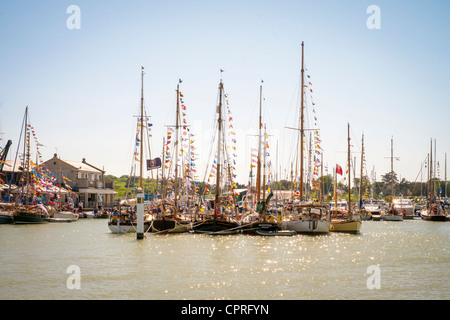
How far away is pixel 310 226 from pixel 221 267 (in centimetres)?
2145

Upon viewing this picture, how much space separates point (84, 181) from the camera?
290ft

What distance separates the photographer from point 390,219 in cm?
7688

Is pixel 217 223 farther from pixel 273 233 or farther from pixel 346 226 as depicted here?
pixel 346 226

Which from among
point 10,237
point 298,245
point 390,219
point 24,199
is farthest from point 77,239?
point 390,219

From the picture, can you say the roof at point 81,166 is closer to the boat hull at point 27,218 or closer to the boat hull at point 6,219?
the boat hull at point 27,218

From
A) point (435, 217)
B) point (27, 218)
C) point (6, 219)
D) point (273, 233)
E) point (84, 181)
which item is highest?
point (84, 181)

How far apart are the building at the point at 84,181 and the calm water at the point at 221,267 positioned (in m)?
45.3

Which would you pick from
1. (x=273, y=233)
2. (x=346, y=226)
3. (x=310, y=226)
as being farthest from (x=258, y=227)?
(x=346, y=226)

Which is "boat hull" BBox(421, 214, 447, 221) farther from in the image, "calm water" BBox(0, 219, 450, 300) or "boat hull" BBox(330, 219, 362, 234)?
"calm water" BBox(0, 219, 450, 300)

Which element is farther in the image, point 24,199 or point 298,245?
point 24,199

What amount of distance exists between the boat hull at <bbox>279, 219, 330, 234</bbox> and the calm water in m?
4.20
